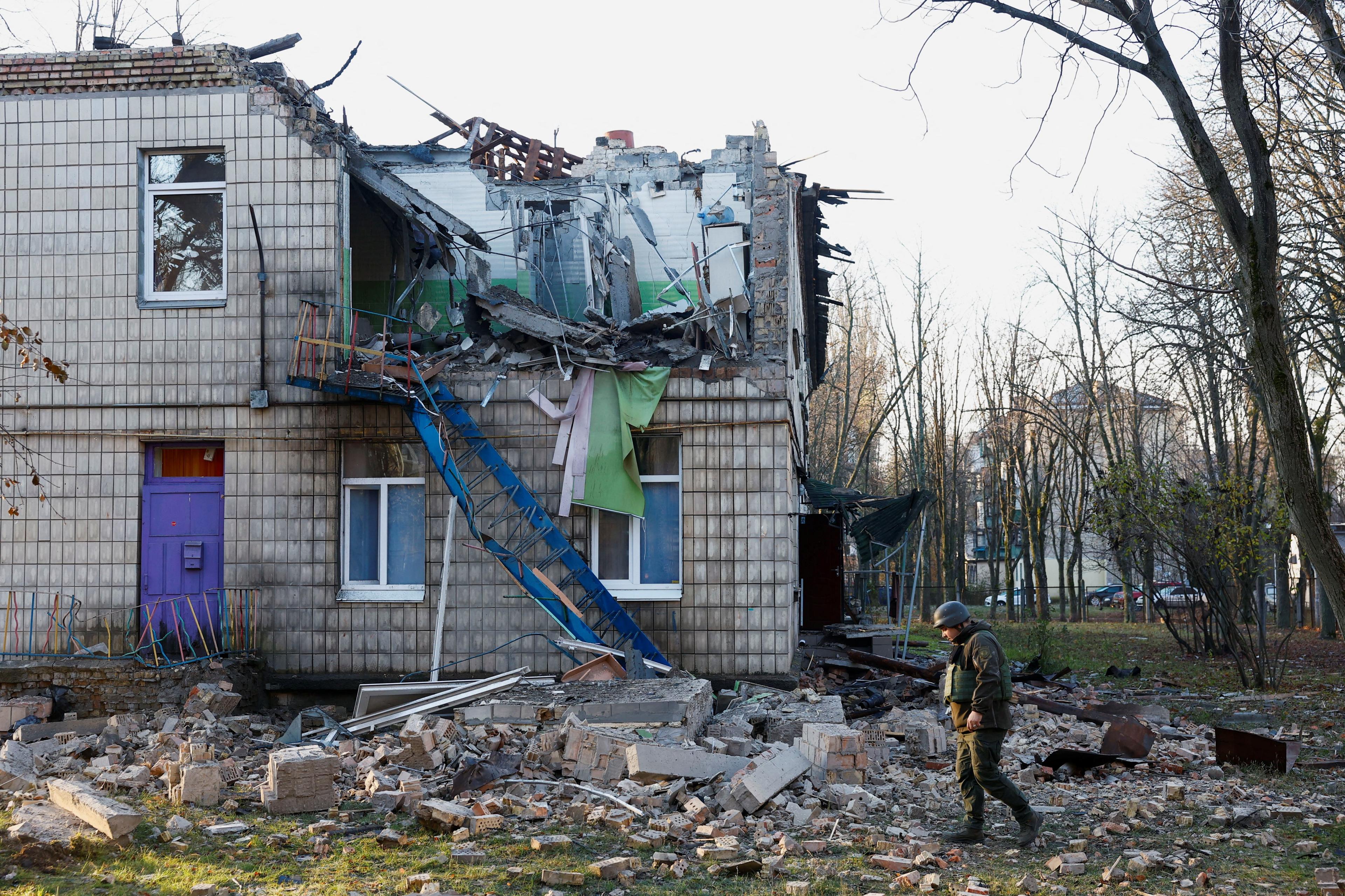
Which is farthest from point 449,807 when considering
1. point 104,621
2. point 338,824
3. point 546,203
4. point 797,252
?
point 797,252

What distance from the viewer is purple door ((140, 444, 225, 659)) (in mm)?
11852

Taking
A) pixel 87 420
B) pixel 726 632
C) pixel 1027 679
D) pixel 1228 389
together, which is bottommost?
pixel 1027 679

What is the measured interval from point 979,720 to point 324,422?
26.0ft

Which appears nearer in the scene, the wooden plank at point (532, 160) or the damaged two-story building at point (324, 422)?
the damaged two-story building at point (324, 422)

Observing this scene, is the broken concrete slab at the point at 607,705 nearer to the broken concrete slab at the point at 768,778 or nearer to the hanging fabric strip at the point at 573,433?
the broken concrete slab at the point at 768,778

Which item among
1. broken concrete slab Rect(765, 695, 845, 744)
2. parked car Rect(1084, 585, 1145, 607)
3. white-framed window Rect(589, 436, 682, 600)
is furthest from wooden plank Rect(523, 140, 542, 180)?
parked car Rect(1084, 585, 1145, 607)

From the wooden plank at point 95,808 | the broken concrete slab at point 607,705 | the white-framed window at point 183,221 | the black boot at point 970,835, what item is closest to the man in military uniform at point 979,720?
the black boot at point 970,835

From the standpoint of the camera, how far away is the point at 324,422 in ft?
38.9

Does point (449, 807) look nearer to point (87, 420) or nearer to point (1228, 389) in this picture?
point (87, 420)

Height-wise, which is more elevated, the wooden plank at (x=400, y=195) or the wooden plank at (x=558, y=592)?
the wooden plank at (x=400, y=195)

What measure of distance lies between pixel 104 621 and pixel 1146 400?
108ft

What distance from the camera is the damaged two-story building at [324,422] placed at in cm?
1151

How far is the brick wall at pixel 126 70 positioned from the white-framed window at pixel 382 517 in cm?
446

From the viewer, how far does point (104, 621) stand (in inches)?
467
